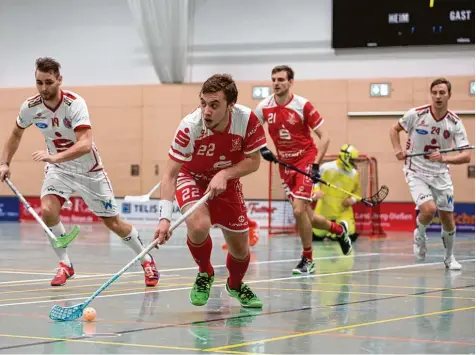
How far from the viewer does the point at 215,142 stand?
21.6 ft

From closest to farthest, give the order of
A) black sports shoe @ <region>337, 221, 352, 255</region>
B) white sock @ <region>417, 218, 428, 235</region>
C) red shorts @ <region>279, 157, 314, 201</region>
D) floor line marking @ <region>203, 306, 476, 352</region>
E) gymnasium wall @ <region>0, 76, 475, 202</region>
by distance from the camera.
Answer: floor line marking @ <region>203, 306, 476, 352</region> → red shorts @ <region>279, 157, 314, 201</region> → white sock @ <region>417, 218, 428, 235</region> → black sports shoe @ <region>337, 221, 352, 255</region> → gymnasium wall @ <region>0, 76, 475, 202</region>

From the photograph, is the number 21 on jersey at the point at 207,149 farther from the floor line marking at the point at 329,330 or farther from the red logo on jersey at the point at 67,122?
the red logo on jersey at the point at 67,122

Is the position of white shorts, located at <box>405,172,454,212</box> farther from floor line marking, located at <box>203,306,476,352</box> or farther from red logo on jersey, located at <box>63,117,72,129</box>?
red logo on jersey, located at <box>63,117,72,129</box>

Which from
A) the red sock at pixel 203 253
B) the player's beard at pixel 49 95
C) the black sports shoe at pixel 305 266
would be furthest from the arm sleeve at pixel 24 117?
the black sports shoe at pixel 305 266

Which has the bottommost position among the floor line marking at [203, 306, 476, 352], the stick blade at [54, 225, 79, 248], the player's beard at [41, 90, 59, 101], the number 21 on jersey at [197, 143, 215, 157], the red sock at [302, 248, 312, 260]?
the floor line marking at [203, 306, 476, 352]

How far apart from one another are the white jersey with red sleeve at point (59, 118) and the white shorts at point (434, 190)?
3.90 m

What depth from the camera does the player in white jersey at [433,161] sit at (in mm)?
10578

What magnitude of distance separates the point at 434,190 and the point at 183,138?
4.99 metres

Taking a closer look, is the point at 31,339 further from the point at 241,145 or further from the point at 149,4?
the point at 149,4

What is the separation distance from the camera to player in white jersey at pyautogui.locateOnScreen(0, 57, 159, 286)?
322 inches

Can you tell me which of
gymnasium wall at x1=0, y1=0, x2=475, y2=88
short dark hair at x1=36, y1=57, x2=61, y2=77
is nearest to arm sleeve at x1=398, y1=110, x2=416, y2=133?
short dark hair at x1=36, y1=57, x2=61, y2=77

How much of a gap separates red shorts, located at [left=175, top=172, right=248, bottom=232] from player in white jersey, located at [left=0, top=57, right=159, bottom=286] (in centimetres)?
161

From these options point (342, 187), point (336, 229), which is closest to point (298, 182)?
point (336, 229)

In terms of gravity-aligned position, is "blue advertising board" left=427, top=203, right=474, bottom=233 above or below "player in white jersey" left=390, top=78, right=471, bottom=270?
below
